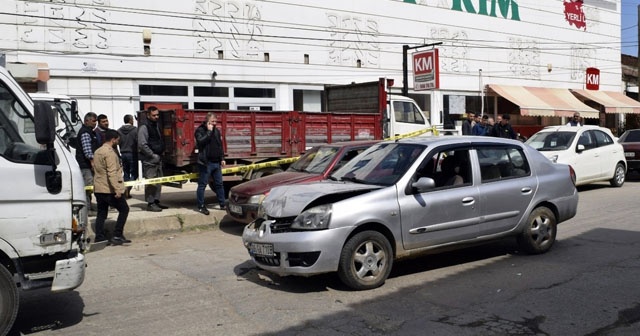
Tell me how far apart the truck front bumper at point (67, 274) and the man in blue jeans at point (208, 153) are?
548 cm

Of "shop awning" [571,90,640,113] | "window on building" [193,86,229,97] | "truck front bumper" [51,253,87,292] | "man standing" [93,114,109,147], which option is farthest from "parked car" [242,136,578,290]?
"shop awning" [571,90,640,113]

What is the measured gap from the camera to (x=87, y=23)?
15672 mm

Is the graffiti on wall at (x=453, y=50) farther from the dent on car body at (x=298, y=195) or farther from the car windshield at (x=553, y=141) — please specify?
the dent on car body at (x=298, y=195)

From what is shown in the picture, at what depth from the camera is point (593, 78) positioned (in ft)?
109

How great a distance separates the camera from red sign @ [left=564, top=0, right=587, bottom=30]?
102 ft

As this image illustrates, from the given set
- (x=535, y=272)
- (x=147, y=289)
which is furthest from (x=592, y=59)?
(x=147, y=289)

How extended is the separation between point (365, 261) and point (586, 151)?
9960 millimetres

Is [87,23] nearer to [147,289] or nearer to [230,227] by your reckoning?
[230,227]

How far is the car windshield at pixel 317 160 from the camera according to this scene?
31.5 ft

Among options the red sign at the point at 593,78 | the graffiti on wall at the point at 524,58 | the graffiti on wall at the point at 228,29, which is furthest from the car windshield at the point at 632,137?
the red sign at the point at 593,78

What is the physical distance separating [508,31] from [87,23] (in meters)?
19.4

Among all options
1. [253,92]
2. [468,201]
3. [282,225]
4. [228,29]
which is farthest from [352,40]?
[282,225]

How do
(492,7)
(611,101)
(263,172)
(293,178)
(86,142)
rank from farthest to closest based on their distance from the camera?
(611,101) < (492,7) < (263,172) < (86,142) < (293,178)

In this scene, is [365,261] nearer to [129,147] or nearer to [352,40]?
[129,147]
